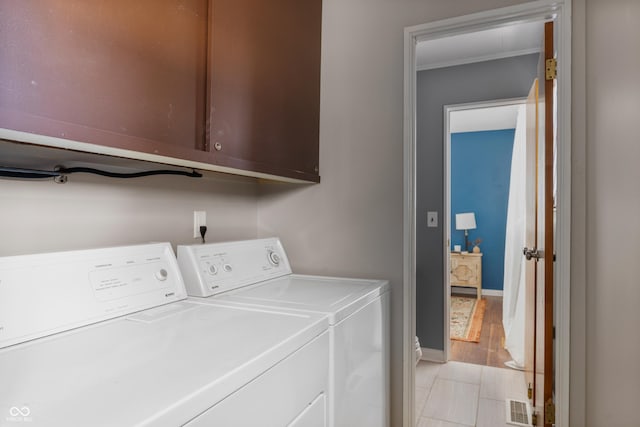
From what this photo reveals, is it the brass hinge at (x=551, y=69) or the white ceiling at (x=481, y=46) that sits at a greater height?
the white ceiling at (x=481, y=46)

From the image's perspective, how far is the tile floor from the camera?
2201mm

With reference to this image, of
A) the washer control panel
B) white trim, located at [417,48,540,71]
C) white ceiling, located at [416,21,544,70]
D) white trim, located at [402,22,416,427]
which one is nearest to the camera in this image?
the washer control panel

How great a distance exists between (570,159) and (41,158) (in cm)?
191

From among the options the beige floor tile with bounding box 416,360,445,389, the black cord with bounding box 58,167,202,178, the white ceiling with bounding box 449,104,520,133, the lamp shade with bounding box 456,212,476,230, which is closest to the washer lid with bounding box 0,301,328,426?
the black cord with bounding box 58,167,202,178

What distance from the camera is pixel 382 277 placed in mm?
1803

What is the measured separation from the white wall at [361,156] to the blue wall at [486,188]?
4.22 metres

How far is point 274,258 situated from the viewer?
182 cm

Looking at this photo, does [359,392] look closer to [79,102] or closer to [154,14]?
[79,102]

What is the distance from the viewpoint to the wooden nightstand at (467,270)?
5.15m

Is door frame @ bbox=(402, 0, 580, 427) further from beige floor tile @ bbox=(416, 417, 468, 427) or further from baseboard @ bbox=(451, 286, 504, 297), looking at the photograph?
baseboard @ bbox=(451, 286, 504, 297)

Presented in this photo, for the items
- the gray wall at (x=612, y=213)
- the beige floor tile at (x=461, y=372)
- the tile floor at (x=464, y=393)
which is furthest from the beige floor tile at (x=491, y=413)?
the gray wall at (x=612, y=213)

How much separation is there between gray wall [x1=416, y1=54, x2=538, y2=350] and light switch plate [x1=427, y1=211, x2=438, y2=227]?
0.03 m

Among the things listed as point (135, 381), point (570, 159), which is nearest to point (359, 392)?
point (135, 381)

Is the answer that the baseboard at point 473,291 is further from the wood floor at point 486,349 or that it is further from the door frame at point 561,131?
the door frame at point 561,131
